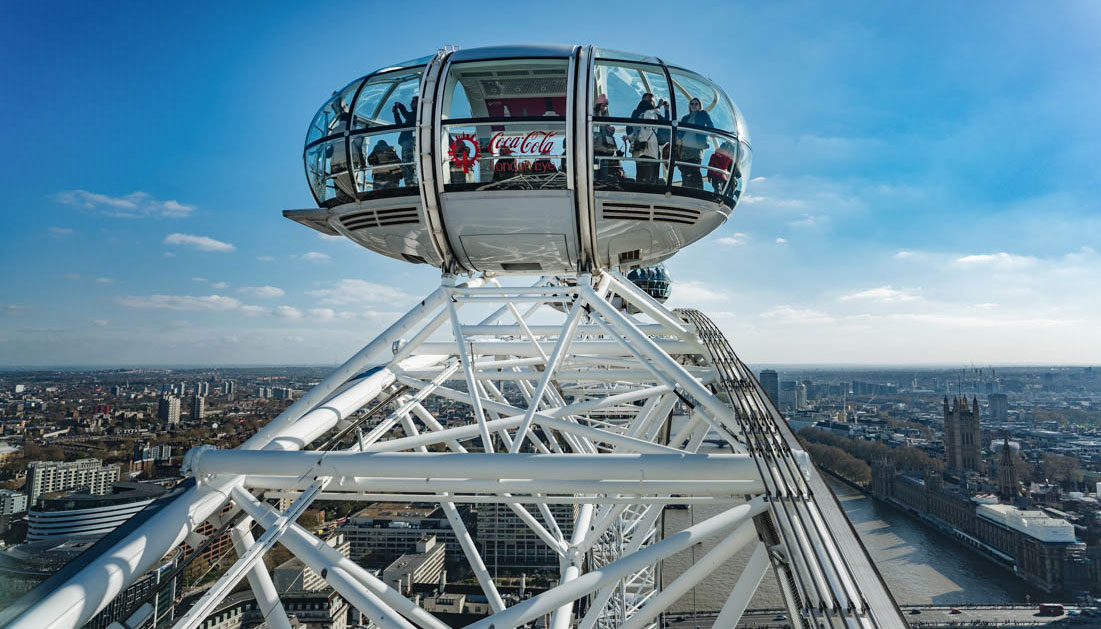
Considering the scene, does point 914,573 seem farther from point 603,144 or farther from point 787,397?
point 787,397

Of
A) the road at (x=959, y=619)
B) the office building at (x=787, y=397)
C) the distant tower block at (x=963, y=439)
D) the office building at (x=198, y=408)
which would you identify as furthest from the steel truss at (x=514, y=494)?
the office building at (x=787, y=397)

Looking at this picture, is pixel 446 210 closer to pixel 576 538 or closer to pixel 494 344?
pixel 494 344

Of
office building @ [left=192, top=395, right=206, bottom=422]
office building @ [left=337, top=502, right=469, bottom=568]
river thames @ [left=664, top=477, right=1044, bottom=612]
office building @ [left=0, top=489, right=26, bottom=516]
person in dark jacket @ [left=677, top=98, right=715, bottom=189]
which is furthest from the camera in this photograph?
office building @ [left=192, top=395, right=206, bottom=422]

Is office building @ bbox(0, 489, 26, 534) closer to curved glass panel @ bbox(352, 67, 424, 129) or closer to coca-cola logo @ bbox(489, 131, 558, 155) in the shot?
curved glass panel @ bbox(352, 67, 424, 129)

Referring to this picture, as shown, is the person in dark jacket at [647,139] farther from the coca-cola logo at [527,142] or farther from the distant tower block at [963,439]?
the distant tower block at [963,439]

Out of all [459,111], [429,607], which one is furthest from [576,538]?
[429,607]

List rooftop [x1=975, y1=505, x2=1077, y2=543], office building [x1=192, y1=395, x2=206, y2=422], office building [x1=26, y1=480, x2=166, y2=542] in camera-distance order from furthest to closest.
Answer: office building [x1=192, y1=395, x2=206, y2=422] → rooftop [x1=975, y1=505, x2=1077, y2=543] → office building [x1=26, y1=480, x2=166, y2=542]

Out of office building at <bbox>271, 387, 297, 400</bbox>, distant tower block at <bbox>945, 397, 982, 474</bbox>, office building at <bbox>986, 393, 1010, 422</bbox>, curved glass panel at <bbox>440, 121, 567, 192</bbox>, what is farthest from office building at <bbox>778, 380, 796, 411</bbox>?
curved glass panel at <bbox>440, 121, 567, 192</bbox>
